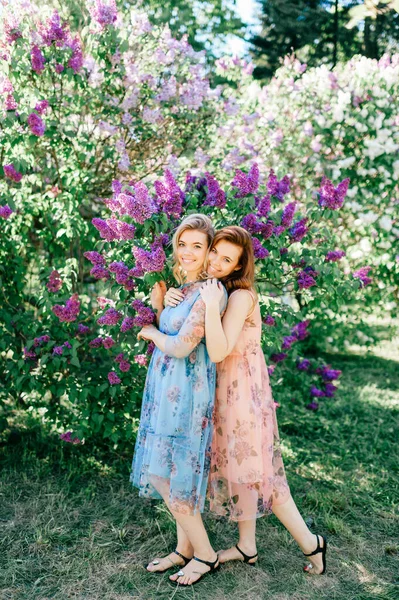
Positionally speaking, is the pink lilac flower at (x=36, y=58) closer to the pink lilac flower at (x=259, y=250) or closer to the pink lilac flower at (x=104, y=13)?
the pink lilac flower at (x=104, y=13)

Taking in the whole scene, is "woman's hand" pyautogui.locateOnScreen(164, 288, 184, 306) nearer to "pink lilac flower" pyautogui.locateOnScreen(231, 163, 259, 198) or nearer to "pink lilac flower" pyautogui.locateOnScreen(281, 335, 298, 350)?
"pink lilac flower" pyautogui.locateOnScreen(231, 163, 259, 198)

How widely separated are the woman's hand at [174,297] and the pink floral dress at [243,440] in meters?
0.25

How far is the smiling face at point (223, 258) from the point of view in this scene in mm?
2402

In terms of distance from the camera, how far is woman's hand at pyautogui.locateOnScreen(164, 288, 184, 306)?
2.44 metres

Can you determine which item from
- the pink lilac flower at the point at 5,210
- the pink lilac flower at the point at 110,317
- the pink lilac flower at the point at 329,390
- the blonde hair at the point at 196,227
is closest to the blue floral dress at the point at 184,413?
the blonde hair at the point at 196,227

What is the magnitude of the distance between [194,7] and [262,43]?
432 cm

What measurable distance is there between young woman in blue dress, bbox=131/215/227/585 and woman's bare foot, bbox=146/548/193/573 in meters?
0.14

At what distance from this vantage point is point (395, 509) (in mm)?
3219

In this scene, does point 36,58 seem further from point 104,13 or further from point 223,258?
point 223,258

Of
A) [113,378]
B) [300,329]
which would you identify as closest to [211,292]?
[113,378]

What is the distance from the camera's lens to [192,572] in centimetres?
251

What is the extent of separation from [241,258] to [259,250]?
327mm

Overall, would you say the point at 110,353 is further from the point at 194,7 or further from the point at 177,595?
the point at 194,7

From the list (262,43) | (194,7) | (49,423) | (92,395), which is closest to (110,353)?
(92,395)
